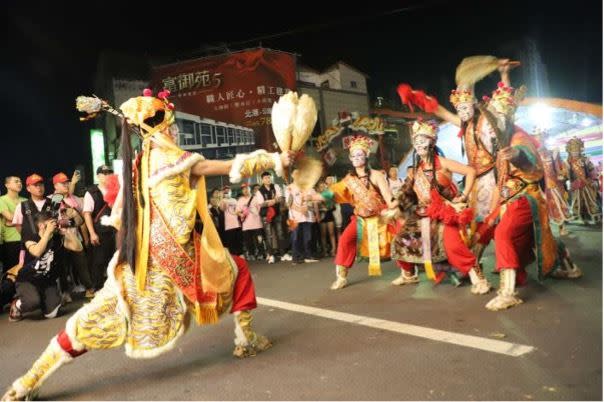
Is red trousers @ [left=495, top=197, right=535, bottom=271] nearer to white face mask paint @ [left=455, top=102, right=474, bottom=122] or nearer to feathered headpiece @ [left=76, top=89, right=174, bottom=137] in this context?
white face mask paint @ [left=455, top=102, right=474, bottom=122]

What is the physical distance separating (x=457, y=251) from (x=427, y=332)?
1448 mm

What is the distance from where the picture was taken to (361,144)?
575 cm

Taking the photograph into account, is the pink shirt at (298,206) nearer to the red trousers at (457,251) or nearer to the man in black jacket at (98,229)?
the man in black jacket at (98,229)

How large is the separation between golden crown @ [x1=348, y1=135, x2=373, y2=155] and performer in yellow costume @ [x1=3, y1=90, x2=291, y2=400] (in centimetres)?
270

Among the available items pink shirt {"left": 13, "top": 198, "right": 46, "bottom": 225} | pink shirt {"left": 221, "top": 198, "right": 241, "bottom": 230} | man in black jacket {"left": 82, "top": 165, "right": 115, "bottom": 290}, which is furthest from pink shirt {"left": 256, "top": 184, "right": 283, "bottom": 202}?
pink shirt {"left": 13, "top": 198, "right": 46, "bottom": 225}

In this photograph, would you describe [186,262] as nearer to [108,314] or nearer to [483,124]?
[108,314]

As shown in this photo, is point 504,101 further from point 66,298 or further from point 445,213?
point 66,298

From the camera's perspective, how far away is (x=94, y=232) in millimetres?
6363

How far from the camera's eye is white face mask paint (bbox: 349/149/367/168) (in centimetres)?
573


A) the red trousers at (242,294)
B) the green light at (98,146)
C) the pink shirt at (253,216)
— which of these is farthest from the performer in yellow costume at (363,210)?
the green light at (98,146)

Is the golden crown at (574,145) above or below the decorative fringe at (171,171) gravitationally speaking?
above

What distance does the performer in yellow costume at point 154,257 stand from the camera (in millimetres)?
3008

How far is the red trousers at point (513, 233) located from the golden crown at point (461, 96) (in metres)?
1.32

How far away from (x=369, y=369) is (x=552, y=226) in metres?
2.74
